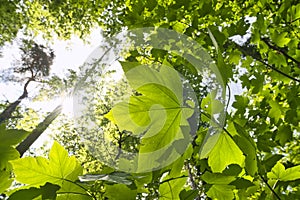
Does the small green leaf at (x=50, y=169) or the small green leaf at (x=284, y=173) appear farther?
the small green leaf at (x=284, y=173)

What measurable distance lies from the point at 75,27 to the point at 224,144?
1009 cm

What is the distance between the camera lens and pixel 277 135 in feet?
3.13

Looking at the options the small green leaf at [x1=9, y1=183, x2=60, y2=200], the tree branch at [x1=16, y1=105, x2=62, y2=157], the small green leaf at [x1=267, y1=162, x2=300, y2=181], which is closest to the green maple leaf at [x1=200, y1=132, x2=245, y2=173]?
the small green leaf at [x1=267, y1=162, x2=300, y2=181]

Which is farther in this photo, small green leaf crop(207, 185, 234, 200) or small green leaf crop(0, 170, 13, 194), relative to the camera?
small green leaf crop(207, 185, 234, 200)

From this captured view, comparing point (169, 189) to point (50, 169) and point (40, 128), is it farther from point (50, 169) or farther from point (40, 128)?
point (40, 128)

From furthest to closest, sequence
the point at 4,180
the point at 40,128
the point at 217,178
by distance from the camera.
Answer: the point at 40,128, the point at 217,178, the point at 4,180


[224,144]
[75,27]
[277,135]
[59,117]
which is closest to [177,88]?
[224,144]

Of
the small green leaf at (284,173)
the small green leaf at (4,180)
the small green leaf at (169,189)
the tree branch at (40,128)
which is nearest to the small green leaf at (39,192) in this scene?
the small green leaf at (4,180)

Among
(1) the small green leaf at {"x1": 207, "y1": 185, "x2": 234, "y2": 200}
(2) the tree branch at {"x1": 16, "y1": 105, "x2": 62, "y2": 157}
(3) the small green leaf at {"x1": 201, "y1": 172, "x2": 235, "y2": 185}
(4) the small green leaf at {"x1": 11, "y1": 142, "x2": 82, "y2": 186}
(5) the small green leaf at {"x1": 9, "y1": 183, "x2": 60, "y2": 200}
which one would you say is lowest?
(1) the small green leaf at {"x1": 207, "y1": 185, "x2": 234, "y2": 200}

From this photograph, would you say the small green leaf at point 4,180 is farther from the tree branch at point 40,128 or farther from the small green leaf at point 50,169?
the tree branch at point 40,128

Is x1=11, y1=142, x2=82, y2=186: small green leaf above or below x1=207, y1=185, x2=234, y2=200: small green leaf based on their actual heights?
above

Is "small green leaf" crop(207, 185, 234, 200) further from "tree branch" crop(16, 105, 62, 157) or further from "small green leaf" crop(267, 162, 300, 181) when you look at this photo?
"tree branch" crop(16, 105, 62, 157)

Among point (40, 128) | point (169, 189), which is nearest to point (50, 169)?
point (169, 189)

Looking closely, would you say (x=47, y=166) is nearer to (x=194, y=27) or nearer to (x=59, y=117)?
(x=194, y=27)
